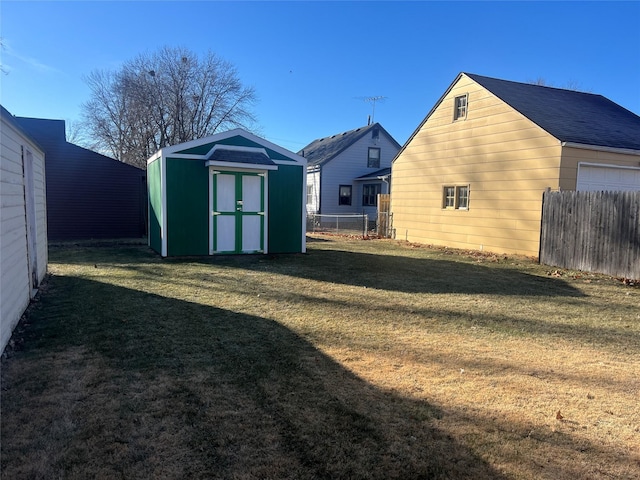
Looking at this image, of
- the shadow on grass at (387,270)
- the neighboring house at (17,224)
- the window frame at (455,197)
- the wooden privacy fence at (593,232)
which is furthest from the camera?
the window frame at (455,197)

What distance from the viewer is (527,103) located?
11930 mm

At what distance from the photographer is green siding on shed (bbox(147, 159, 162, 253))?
10406 mm

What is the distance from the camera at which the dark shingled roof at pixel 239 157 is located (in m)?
9.96

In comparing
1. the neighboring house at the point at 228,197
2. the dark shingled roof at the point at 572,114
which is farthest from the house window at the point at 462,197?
the neighboring house at the point at 228,197

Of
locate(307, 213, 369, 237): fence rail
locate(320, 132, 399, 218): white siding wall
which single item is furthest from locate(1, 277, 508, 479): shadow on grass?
locate(320, 132, 399, 218): white siding wall

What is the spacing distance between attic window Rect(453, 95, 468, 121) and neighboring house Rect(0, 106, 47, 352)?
447 inches

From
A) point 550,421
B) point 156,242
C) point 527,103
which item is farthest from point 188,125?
point 550,421

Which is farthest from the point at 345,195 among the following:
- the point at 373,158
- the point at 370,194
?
the point at 373,158

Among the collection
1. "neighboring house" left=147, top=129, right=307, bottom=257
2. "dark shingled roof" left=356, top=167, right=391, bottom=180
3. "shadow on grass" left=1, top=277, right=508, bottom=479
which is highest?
"dark shingled roof" left=356, top=167, right=391, bottom=180

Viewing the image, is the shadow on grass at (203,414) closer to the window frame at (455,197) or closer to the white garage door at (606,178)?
the white garage door at (606,178)

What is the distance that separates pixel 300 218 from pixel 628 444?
9338 millimetres

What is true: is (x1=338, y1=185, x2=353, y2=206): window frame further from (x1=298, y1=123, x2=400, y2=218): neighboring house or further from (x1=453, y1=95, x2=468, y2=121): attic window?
(x1=453, y1=95, x2=468, y2=121): attic window

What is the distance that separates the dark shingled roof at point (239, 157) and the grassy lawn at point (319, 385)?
4017mm

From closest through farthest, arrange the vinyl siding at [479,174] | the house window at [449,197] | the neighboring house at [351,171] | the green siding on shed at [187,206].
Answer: the green siding on shed at [187,206]
the vinyl siding at [479,174]
the house window at [449,197]
the neighboring house at [351,171]
